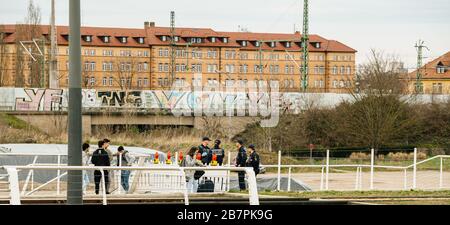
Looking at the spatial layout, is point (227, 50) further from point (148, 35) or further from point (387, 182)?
point (387, 182)

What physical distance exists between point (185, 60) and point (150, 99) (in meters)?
11.7

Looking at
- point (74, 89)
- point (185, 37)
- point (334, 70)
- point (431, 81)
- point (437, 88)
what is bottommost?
point (74, 89)

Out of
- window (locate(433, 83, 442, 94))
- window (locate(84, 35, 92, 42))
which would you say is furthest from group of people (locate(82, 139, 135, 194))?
window (locate(84, 35, 92, 42))

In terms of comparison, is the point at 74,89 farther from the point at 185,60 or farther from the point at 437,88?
the point at 185,60

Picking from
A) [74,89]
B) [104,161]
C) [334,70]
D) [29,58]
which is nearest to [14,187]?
[74,89]

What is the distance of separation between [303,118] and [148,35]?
960 inches

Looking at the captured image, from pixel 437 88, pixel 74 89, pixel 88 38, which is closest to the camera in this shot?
pixel 74 89

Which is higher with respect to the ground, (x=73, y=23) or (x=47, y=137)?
(x=73, y=23)

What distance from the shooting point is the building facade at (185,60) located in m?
55.6

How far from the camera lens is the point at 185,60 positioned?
222 ft

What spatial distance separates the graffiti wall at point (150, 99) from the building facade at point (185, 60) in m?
1.46

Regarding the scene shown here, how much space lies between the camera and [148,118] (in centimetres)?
5059
